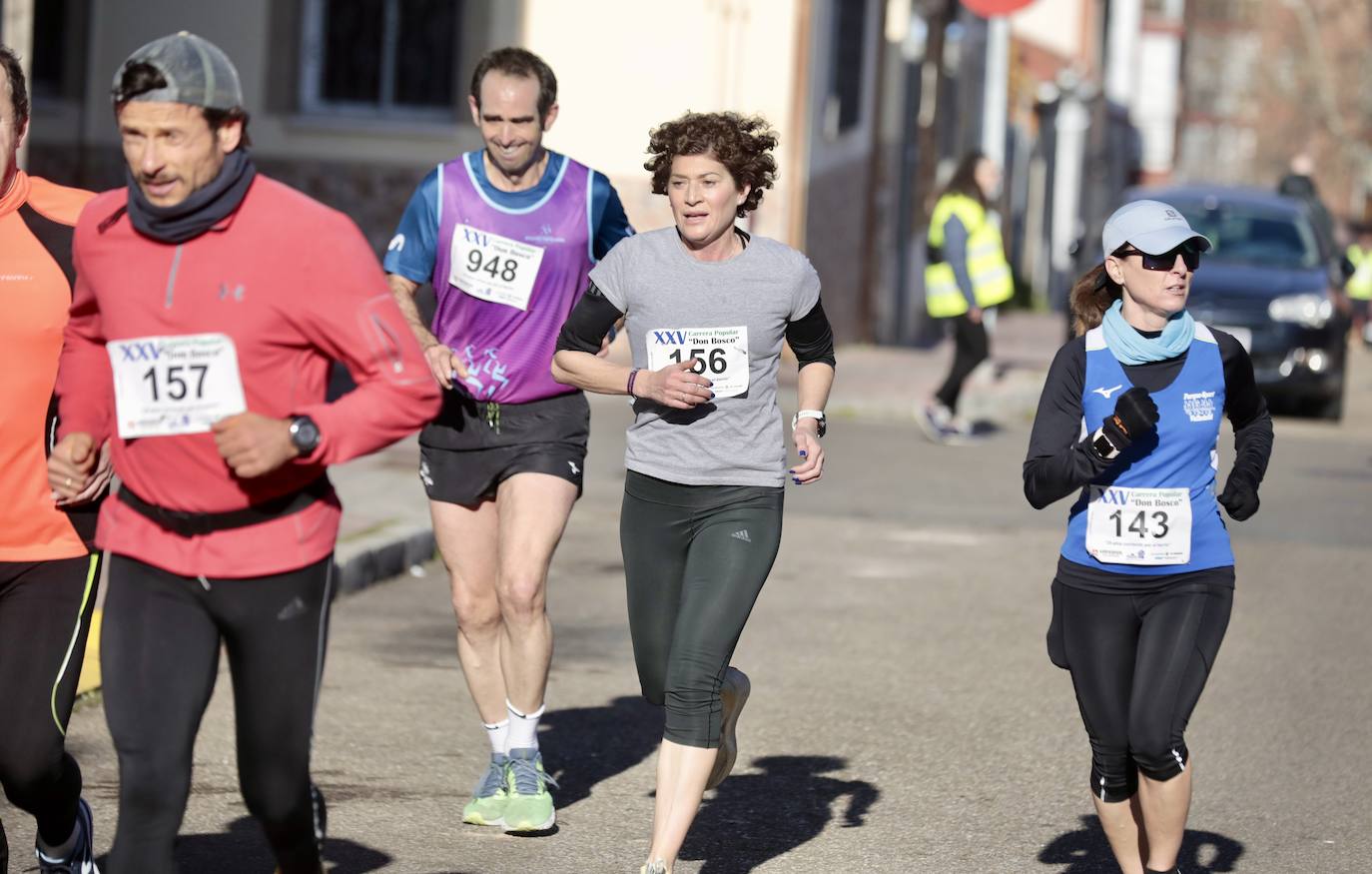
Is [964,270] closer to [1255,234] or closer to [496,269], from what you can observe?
[1255,234]

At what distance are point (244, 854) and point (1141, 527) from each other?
2.43 m

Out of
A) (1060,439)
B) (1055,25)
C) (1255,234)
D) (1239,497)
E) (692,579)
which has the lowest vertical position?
(692,579)

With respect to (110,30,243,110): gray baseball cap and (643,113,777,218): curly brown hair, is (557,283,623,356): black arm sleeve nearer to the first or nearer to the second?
(643,113,777,218): curly brown hair

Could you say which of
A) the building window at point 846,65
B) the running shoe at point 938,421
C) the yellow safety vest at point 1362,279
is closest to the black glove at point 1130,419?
the running shoe at point 938,421

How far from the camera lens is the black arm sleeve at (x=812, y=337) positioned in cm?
570

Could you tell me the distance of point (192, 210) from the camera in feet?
13.4

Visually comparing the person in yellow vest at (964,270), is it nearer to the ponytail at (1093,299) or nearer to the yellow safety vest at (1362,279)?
the ponytail at (1093,299)

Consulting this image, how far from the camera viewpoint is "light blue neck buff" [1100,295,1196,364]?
511cm

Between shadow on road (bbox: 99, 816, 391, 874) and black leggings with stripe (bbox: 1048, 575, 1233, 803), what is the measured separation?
187 centimetres

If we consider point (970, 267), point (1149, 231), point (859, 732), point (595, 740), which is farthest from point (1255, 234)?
point (1149, 231)

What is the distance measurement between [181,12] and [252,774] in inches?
650

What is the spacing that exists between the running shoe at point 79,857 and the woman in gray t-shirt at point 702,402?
133cm

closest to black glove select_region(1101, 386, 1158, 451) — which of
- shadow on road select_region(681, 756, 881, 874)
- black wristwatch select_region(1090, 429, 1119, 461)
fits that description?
black wristwatch select_region(1090, 429, 1119, 461)

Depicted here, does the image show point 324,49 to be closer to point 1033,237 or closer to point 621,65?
point 621,65
